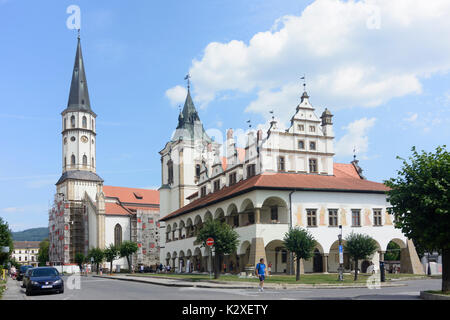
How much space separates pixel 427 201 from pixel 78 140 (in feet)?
308

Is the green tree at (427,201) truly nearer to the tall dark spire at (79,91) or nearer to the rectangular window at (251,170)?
the rectangular window at (251,170)

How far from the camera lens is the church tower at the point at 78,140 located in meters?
104

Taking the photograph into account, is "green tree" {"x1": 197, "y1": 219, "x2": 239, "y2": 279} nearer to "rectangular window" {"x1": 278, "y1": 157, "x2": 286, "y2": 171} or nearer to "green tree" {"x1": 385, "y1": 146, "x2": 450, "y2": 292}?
"rectangular window" {"x1": 278, "y1": 157, "x2": 286, "y2": 171}

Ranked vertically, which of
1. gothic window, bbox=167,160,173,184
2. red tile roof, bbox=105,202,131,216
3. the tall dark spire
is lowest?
red tile roof, bbox=105,202,131,216

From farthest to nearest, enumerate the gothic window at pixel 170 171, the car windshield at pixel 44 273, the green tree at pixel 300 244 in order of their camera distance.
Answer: the gothic window at pixel 170 171 → the green tree at pixel 300 244 → the car windshield at pixel 44 273

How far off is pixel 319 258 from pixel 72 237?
66617 mm

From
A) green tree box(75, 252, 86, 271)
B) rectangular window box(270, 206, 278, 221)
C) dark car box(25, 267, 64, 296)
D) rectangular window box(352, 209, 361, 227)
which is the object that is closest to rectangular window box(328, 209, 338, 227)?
rectangular window box(352, 209, 361, 227)

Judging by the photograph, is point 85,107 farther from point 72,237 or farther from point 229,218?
point 229,218

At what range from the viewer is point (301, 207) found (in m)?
47.7

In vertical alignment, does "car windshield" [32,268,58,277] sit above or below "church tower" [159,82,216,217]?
below

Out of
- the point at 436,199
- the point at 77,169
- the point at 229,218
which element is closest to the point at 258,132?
the point at 229,218

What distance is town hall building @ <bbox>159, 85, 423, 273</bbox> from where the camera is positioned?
47.4m

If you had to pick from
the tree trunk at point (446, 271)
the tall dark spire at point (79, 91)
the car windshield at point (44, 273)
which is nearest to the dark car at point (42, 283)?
the car windshield at point (44, 273)

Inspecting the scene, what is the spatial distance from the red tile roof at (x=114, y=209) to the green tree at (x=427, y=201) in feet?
278
